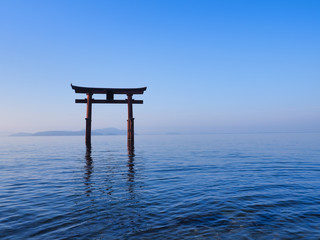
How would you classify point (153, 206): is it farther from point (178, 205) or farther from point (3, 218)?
point (3, 218)

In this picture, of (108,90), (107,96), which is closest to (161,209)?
(108,90)

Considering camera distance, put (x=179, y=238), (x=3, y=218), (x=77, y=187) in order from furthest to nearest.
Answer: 1. (x=77, y=187)
2. (x=3, y=218)
3. (x=179, y=238)

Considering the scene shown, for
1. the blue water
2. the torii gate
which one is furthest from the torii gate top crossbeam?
the blue water

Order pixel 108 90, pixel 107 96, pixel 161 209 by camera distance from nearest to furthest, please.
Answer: pixel 161 209, pixel 108 90, pixel 107 96

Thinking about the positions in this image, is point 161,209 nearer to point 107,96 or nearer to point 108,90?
point 108,90

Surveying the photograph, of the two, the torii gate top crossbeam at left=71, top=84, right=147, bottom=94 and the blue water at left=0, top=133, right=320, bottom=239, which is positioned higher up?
the torii gate top crossbeam at left=71, top=84, right=147, bottom=94

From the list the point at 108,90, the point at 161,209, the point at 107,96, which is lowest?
the point at 161,209

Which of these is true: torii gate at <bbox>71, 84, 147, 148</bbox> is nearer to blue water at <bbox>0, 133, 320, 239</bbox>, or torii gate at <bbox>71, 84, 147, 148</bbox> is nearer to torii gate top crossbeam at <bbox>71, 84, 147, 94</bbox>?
torii gate top crossbeam at <bbox>71, 84, 147, 94</bbox>

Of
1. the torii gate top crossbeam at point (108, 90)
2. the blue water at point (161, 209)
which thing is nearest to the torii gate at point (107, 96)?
the torii gate top crossbeam at point (108, 90)

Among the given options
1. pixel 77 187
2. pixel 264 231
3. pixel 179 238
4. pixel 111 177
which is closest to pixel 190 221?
pixel 179 238

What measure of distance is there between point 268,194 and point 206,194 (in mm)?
1741

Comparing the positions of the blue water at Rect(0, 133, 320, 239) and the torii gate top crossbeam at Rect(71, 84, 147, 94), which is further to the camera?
the torii gate top crossbeam at Rect(71, 84, 147, 94)

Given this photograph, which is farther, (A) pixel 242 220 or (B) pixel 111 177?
(B) pixel 111 177

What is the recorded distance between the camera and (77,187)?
23.9 ft
